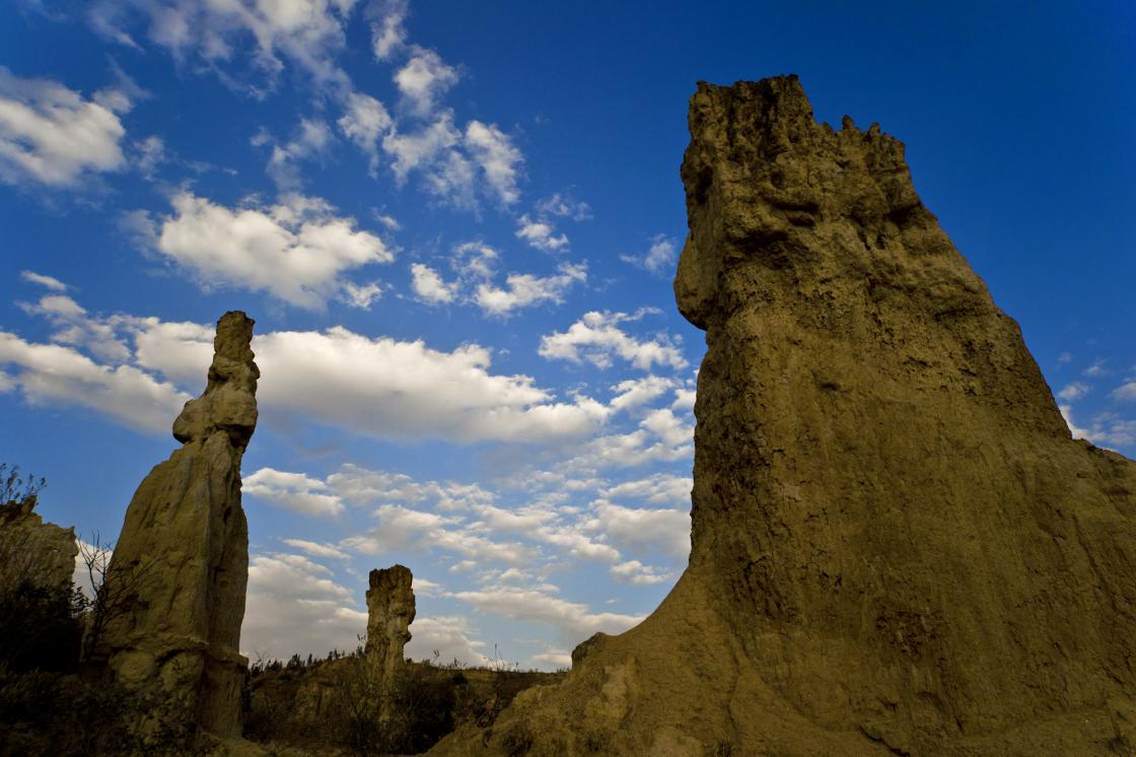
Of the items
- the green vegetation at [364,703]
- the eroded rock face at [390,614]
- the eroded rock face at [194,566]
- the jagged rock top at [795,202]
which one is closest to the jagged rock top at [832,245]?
the jagged rock top at [795,202]

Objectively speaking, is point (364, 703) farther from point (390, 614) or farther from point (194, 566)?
point (390, 614)

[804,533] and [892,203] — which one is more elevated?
[892,203]

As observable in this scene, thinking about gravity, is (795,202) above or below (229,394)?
above

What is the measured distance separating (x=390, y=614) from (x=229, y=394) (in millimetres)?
12877

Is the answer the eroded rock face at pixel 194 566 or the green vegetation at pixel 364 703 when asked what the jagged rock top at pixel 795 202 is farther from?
the eroded rock face at pixel 194 566

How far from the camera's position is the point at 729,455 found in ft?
31.1

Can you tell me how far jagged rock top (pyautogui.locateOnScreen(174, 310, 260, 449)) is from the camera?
15.7 meters

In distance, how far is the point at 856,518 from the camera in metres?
8.70

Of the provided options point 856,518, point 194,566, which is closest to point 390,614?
point 194,566

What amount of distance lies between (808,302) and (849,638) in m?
4.31

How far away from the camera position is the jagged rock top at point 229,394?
51.6 feet

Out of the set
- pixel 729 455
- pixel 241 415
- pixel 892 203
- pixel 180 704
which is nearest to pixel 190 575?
pixel 180 704

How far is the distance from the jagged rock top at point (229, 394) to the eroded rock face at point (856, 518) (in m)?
9.75

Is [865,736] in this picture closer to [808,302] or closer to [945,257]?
[808,302]
